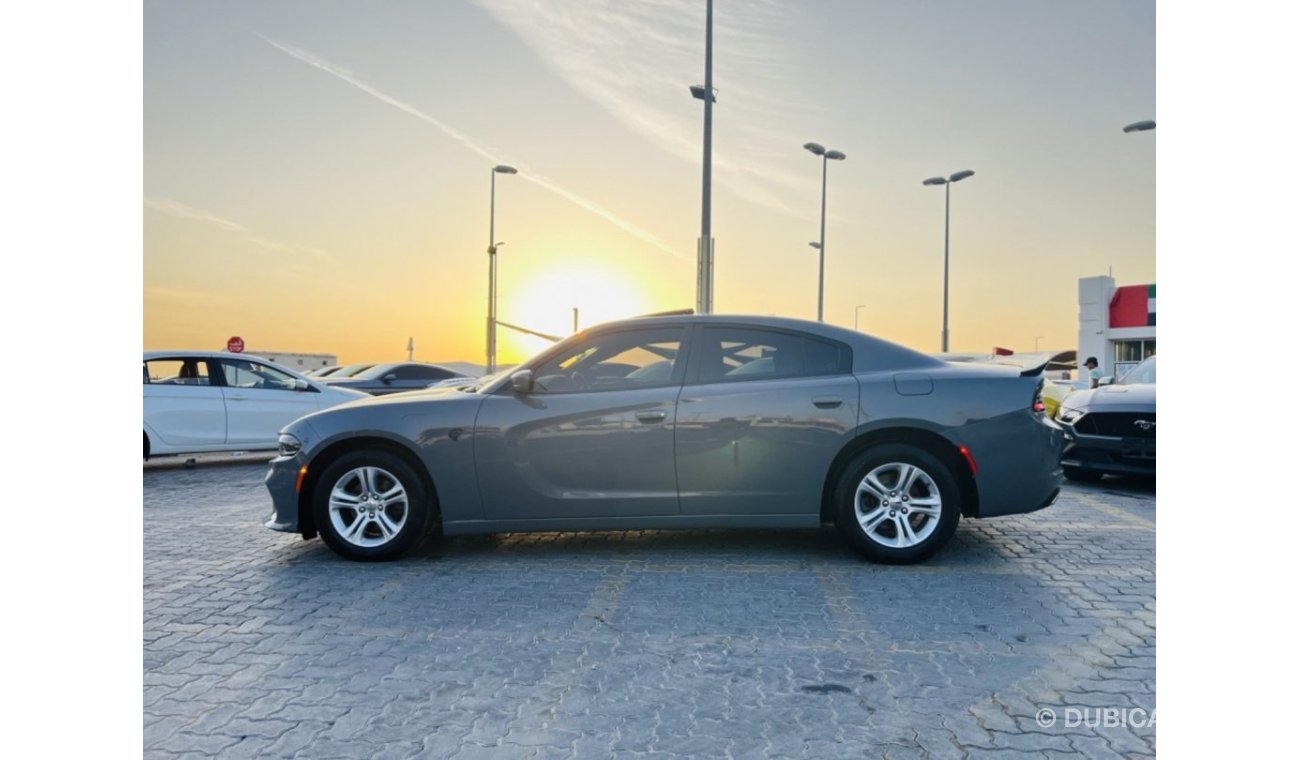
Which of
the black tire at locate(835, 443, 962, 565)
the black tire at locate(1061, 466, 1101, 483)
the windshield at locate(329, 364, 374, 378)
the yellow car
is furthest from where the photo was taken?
the windshield at locate(329, 364, 374, 378)

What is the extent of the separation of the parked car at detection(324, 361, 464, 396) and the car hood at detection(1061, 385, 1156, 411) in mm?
13668

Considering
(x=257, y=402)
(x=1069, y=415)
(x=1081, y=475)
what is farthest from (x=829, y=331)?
(x=257, y=402)

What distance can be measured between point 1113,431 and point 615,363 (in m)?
5.85

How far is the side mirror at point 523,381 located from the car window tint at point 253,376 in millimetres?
7418

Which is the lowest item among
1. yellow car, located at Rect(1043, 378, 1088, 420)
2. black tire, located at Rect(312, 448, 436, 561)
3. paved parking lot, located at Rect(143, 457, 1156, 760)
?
paved parking lot, located at Rect(143, 457, 1156, 760)

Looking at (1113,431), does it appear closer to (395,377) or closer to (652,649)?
(652,649)

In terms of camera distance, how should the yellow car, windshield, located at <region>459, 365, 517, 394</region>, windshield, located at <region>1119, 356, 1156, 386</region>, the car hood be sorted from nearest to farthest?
windshield, located at <region>459, 365, 517, 394</region> → the car hood → windshield, located at <region>1119, 356, 1156, 386</region> → the yellow car

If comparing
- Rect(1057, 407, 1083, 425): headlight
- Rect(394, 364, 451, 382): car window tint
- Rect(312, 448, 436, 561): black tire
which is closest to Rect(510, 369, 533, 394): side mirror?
Rect(312, 448, 436, 561): black tire

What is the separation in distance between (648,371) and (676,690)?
264 cm

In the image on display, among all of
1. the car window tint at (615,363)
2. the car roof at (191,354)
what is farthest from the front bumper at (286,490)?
the car roof at (191,354)

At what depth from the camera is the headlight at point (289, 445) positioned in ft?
19.7

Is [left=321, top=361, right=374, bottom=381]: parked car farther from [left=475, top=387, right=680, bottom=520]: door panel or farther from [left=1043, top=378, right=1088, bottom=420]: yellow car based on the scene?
[left=475, top=387, right=680, bottom=520]: door panel

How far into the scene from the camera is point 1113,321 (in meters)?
40.8

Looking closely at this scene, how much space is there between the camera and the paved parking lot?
10.7ft
